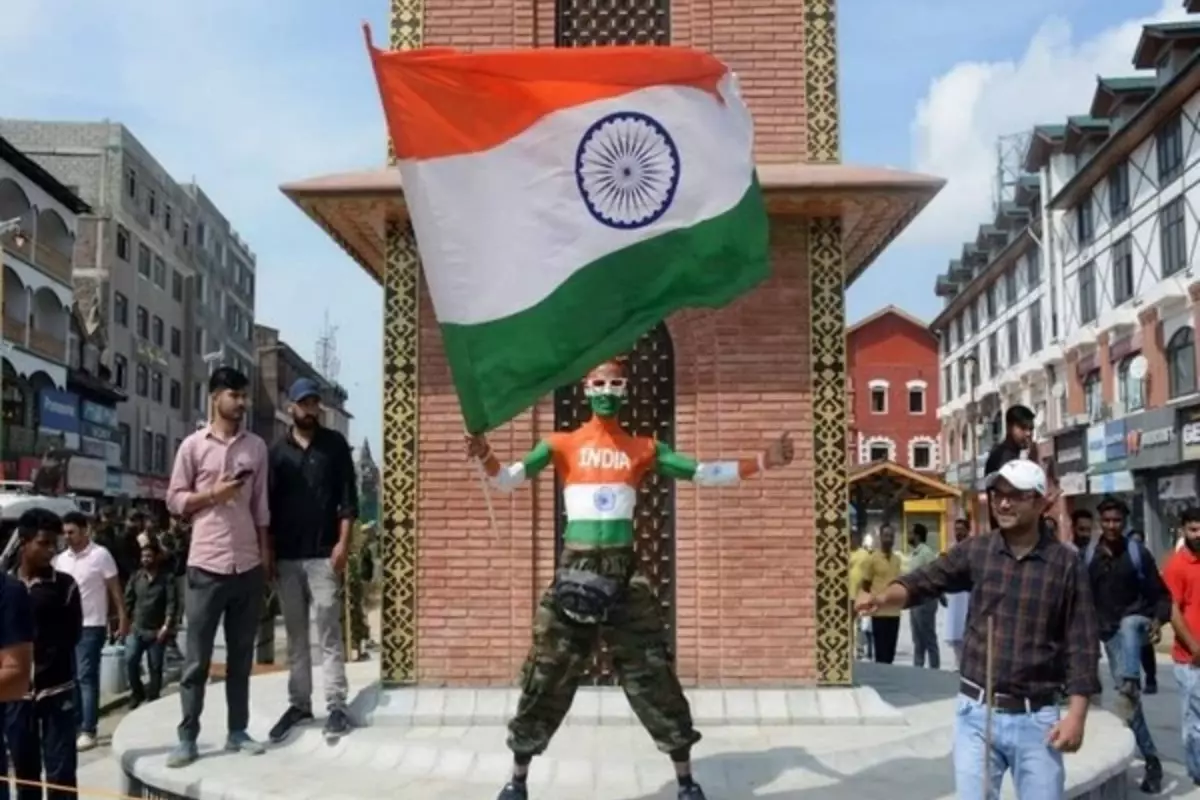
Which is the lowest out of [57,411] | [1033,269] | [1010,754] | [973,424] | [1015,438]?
[1010,754]

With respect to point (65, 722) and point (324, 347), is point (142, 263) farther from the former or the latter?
point (65, 722)

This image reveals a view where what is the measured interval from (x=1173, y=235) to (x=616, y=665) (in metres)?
28.0

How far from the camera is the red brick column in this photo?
30.8 meters

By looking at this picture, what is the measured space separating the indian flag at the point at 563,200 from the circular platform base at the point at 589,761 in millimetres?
2126

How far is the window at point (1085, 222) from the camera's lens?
123 ft

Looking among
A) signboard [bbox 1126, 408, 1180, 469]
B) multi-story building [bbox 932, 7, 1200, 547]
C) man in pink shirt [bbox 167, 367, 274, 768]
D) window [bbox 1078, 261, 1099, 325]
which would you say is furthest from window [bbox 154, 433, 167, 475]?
man in pink shirt [bbox 167, 367, 274, 768]

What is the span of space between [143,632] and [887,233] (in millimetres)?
8185

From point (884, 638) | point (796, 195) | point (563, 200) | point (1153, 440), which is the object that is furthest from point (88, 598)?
point (1153, 440)

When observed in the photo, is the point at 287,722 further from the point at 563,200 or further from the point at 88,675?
the point at 563,200

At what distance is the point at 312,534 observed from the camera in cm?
770

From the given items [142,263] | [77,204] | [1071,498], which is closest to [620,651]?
[1071,498]

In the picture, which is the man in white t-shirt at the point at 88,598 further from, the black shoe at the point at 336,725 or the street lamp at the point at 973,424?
the street lamp at the point at 973,424

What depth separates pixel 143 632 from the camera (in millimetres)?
12531

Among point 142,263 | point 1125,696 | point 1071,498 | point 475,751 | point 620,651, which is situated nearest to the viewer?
point 620,651
